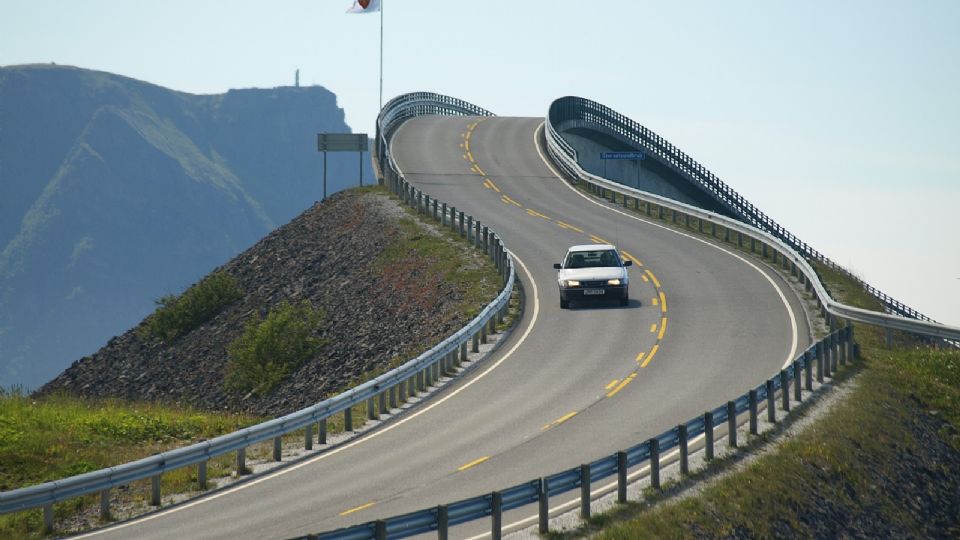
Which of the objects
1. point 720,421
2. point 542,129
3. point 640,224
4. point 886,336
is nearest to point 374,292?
point 640,224

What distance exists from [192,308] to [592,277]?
19423 mm

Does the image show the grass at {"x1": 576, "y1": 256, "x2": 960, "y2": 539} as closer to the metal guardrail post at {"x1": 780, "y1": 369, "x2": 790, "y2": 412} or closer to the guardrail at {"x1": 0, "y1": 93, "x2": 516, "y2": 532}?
the metal guardrail post at {"x1": 780, "y1": 369, "x2": 790, "y2": 412}

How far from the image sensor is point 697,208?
5238 centimetres

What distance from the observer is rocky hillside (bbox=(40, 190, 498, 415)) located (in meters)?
37.8

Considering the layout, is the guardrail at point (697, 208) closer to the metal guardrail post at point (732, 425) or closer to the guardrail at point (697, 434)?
the guardrail at point (697, 434)

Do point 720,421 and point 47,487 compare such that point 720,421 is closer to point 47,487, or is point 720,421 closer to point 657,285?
point 47,487

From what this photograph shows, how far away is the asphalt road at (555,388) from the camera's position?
19344 mm

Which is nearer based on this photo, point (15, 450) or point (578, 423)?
point (15, 450)

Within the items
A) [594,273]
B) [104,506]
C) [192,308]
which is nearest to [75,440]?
[104,506]

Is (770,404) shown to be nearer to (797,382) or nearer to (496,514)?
(797,382)

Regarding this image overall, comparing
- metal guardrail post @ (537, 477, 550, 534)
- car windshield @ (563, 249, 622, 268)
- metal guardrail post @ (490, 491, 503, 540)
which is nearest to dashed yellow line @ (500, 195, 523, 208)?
car windshield @ (563, 249, 622, 268)

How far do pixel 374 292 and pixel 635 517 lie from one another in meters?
27.5

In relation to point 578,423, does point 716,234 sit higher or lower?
higher

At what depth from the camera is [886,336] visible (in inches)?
1240
